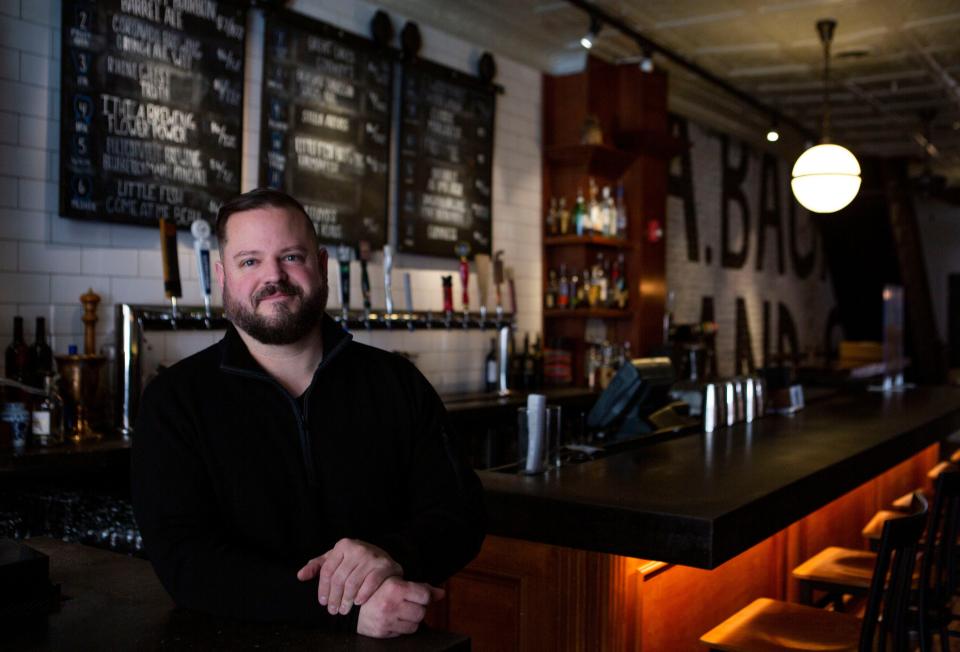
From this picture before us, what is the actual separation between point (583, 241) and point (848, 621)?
146 inches

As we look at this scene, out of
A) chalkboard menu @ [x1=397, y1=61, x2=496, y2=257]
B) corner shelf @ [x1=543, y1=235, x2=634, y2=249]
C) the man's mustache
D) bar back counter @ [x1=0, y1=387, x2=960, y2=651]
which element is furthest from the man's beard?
corner shelf @ [x1=543, y1=235, x2=634, y2=249]

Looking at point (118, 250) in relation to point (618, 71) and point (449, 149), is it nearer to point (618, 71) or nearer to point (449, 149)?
point (449, 149)

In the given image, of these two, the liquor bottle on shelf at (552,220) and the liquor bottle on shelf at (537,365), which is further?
the liquor bottle on shelf at (552,220)

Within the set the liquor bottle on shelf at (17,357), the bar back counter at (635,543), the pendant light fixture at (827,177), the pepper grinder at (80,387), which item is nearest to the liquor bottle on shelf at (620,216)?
the pendant light fixture at (827,177)

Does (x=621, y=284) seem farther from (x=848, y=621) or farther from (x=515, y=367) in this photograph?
(x=848, y=621)

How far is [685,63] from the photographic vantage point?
6.30 m

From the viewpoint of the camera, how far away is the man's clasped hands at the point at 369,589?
155cm

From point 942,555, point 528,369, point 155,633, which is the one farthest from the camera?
point 528,369

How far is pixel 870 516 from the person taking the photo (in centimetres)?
490

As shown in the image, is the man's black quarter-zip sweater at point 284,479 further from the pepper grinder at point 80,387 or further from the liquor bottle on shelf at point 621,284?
the liquor bottle on shelf at point 621,284

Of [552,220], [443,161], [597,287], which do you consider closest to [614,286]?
[597,287]

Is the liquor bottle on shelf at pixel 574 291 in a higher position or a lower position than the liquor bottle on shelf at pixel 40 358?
higher

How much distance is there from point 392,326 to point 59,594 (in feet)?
10.5

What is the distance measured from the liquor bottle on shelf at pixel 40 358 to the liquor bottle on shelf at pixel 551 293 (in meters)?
3.49
